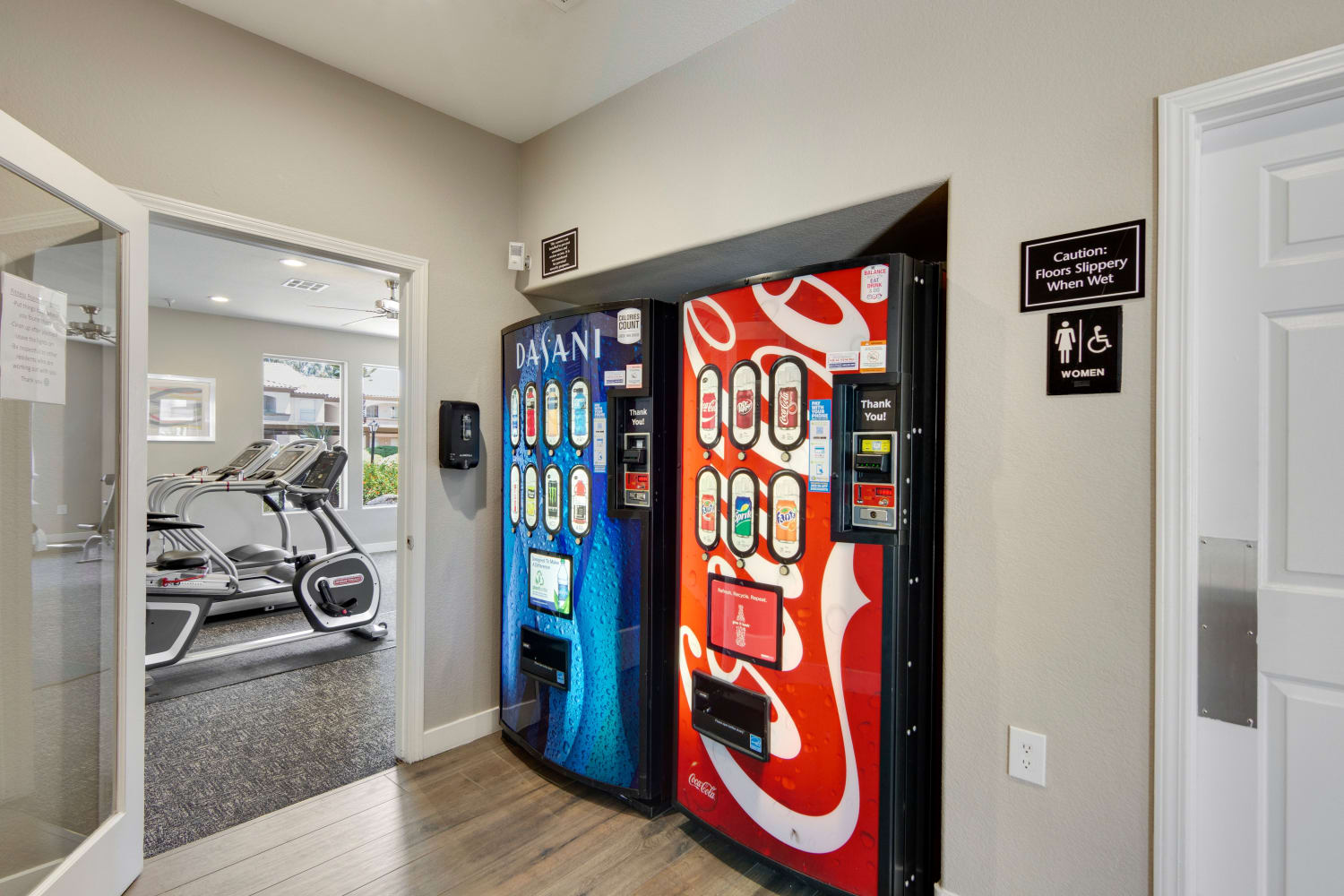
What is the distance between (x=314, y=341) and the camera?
7.07 meters

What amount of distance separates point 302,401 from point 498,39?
627cm

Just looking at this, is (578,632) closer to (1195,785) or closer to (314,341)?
(1195,785)

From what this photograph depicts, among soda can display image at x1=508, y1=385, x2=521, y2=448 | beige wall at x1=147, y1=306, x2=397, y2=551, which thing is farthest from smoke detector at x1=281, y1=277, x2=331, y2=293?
soda can display image at x1=508, y1=385, x2=521, y2=448

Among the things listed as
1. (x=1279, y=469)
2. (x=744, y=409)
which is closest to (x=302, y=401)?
(x=744, y=409)

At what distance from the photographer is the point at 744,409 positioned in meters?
1.87

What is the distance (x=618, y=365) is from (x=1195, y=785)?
6.32 ft

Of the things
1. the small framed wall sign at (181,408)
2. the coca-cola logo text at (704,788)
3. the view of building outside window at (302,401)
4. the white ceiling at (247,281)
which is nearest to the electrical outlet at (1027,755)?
the coca-cola logo text at (704,788)

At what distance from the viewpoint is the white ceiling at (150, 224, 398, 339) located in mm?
4145

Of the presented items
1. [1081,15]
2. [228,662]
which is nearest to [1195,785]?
[1081,15]

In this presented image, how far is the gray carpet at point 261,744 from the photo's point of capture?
2.30 m

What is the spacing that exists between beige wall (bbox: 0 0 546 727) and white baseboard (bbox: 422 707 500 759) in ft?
0.12

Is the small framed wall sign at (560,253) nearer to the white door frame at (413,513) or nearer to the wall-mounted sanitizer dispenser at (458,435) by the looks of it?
the white door frame at (413,513)

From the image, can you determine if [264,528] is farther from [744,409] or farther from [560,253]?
[744,409]

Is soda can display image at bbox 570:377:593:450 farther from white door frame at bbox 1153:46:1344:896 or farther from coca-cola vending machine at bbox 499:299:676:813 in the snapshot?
white door frame at bbox 1153:46:1344:896
